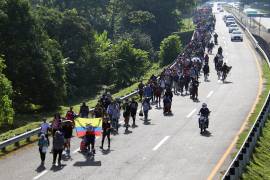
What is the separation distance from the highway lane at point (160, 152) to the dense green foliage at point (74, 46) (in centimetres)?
1211

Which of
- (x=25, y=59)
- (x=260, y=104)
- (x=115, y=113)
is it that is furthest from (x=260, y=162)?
(x=25, y=59)

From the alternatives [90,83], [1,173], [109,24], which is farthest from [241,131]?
[109,24]

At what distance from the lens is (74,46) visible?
67125 mm

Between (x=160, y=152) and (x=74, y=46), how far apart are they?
4481 centimetres

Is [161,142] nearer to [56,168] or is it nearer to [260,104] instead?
[56,168]

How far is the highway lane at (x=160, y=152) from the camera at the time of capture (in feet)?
67.1

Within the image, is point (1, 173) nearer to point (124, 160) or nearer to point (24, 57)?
point (124, 160)

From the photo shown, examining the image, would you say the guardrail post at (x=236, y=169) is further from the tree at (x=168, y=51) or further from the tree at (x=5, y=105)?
the tree at (x=168, y=51)

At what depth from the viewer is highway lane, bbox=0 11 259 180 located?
20438 mm

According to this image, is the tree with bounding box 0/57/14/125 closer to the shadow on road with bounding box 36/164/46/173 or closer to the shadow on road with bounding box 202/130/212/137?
the shadow on road with bounding box 202/130/212/137

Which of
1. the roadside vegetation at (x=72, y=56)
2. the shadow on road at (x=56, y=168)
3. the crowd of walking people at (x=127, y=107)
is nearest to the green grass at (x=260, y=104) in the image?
the crowd of walking people at (x=127, y=107)

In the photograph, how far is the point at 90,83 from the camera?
219 feet

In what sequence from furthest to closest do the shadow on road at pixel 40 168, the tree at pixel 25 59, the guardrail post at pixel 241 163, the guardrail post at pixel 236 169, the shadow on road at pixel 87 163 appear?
the tree at pixel 25 59, the shadow on road at pixel 87 163, the shadow on road at pixel 40 168, the guardrail post at pixel 241 163, the guardrail post at pixel 236 169

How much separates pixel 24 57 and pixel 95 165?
23.4 meters
